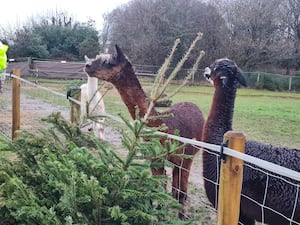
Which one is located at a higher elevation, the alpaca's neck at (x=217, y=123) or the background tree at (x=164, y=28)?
the background tree at (x=164, y=28)

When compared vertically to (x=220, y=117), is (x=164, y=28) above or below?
above

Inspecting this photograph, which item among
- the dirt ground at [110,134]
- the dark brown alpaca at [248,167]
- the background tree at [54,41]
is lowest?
the dirt ground at [110,134]

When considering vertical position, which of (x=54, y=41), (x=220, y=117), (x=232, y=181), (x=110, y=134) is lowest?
(x=110, y=134)

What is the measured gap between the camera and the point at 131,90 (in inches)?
152

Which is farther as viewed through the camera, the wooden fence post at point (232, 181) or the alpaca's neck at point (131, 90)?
the alpaca's neck at point (131, 90)

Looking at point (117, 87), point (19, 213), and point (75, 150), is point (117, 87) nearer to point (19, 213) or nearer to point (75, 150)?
point (75, 150)

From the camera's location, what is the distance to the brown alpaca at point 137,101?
3812mm

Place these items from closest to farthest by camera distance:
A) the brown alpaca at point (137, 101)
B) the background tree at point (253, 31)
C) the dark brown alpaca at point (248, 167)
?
the dark brown alpaca at point (248, 167)
the brown alpaca at point (137, 101)
the background tree at point (253, 31)

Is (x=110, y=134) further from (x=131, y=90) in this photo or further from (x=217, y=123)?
(x=217, y=123)

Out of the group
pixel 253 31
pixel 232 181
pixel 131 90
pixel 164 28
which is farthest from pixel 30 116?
pixel 253 31

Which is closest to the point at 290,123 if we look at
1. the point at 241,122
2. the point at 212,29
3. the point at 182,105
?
the point at 241,122

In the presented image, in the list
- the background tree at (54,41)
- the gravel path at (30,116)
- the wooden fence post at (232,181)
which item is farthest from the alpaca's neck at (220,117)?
the background tree at (54,41)

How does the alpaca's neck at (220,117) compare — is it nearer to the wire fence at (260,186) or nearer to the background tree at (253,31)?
the wire fence at (260,186)

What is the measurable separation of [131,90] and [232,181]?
89.1 inches
